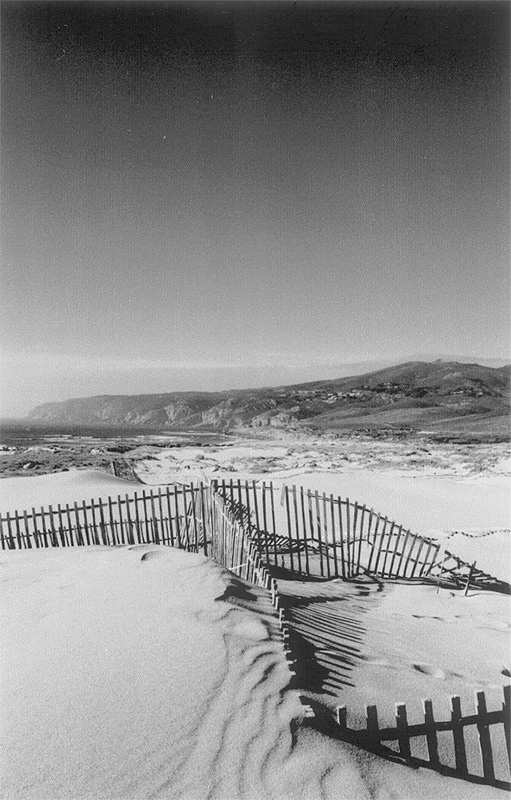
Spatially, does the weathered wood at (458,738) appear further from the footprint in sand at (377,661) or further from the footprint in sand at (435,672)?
the footprint in sand at (435,672)

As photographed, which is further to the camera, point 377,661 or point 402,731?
point 377,661

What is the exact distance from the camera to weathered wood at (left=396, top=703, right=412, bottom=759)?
3286 mm

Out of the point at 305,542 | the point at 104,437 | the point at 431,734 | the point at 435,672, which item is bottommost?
the point at 104,437

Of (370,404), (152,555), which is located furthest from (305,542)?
(370,404)

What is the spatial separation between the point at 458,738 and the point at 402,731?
465mm

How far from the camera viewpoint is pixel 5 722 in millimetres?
3764

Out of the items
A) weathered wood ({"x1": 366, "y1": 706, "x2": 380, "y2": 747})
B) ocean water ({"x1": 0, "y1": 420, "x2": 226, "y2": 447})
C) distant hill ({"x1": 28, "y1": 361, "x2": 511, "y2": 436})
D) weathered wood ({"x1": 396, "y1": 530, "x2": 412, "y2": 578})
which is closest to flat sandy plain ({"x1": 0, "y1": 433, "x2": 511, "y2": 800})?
weathered wood ({"x1": 366, "y1": 706, "x2": 380, "y2": 747})

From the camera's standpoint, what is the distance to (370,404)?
11394 centimetres

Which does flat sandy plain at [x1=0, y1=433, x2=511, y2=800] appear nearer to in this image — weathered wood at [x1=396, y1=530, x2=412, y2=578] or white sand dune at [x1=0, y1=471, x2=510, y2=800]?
white sand dune at [x1=0, y1=471, x2=510, y2=800]

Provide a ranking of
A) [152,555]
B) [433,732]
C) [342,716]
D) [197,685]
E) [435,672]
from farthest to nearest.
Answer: [152,555]
[435,672]
[197,685]
[433,732]
[342,716]

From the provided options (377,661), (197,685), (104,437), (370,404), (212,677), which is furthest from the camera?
(370,404)

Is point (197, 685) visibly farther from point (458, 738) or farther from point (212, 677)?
point (458, 738)

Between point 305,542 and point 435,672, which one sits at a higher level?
point 435,672

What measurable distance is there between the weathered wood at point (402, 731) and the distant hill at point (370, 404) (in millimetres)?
66297
